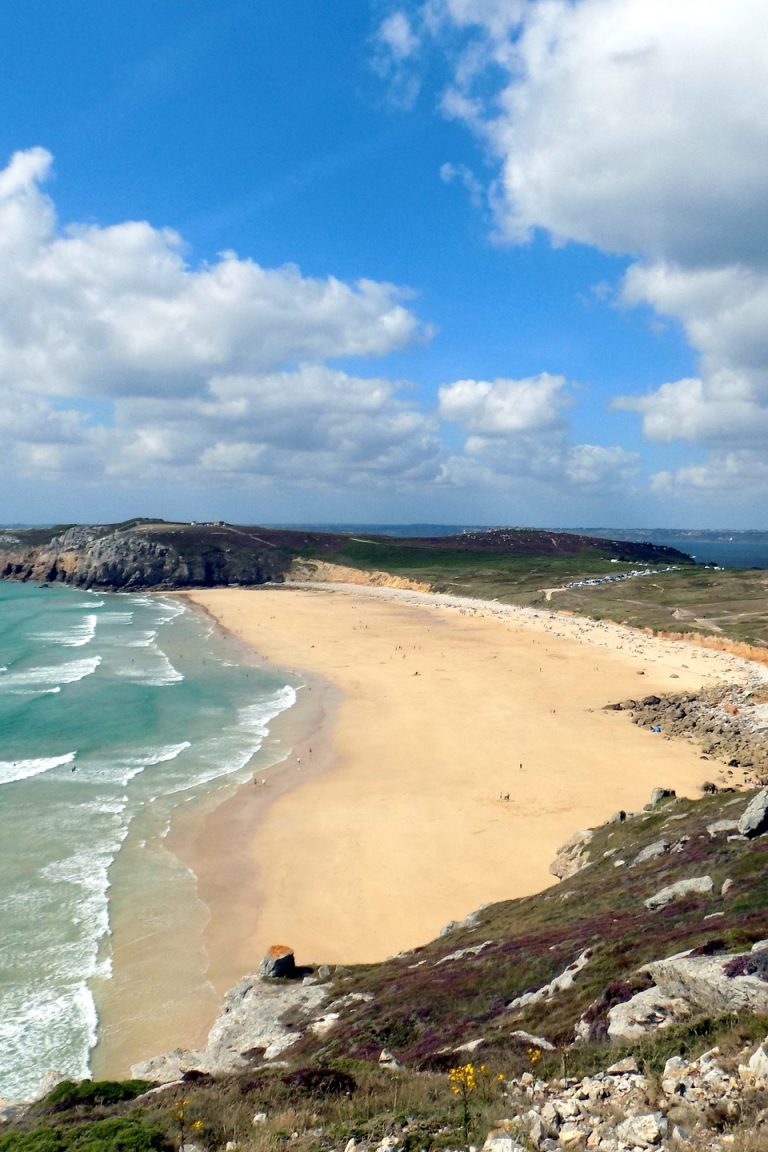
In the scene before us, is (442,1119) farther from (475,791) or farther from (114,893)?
(475,791)

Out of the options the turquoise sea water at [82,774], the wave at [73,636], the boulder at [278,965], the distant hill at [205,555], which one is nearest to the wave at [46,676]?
the turquoise sea water at [82,774]

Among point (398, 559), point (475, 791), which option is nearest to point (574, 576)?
point (398, 559)

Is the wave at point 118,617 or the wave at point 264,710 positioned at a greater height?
the wave at point 118,617

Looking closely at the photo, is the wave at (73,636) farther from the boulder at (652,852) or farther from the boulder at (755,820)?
the boulder at (755,820)

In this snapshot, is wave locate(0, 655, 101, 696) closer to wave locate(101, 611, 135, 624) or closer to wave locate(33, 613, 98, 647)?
wave locate(33, 613, 98, 647)

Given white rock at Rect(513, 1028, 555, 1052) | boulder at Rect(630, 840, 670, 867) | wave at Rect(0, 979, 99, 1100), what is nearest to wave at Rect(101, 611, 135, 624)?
wave at Rect(0, 979, 99, 1100)

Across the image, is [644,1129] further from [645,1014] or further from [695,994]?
[695,994]
